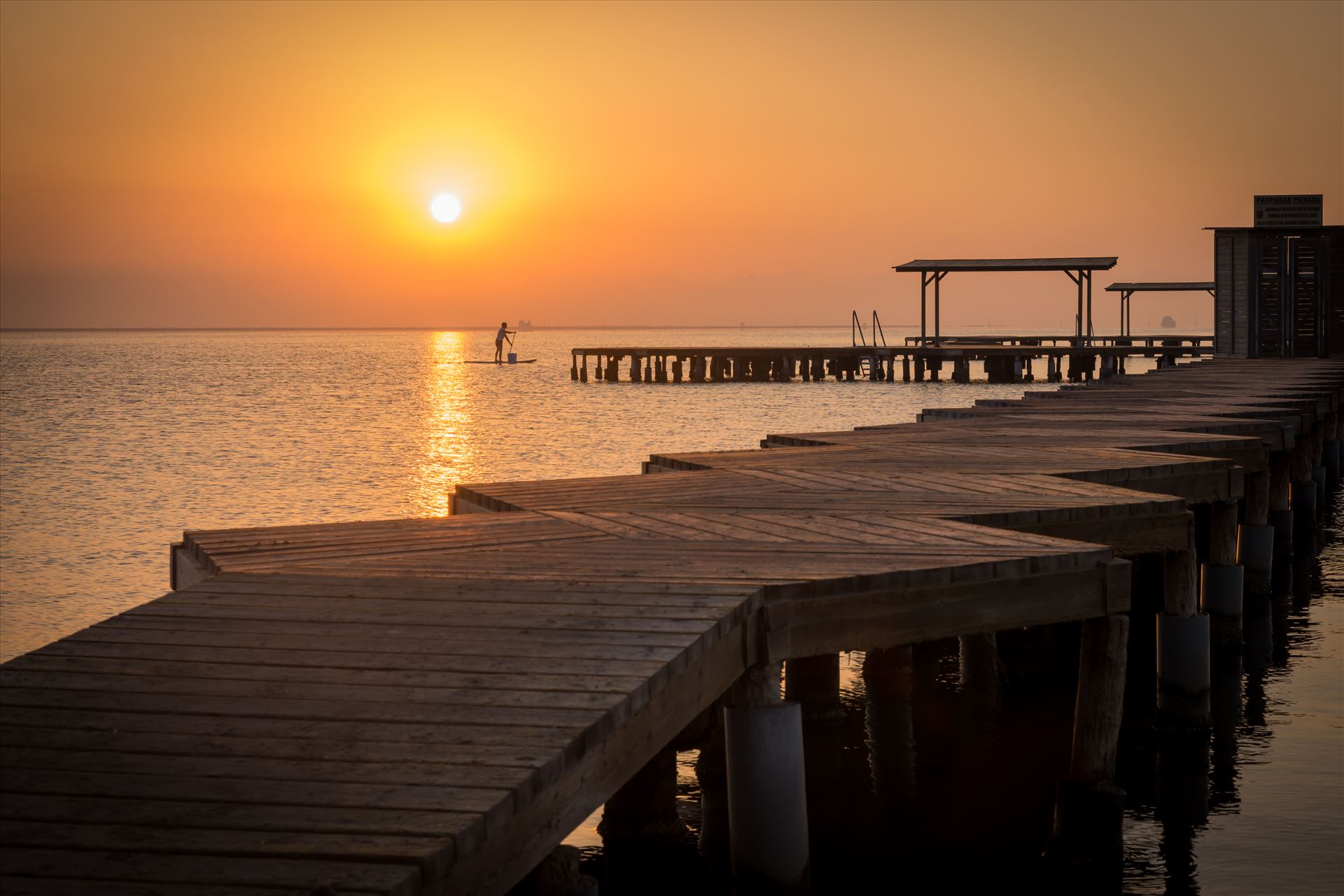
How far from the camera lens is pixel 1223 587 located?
435 inches

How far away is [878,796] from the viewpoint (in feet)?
26.4

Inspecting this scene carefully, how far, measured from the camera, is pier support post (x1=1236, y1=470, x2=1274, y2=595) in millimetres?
13398

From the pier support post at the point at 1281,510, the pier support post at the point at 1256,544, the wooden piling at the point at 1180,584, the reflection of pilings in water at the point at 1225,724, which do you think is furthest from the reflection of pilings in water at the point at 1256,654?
the pier support post at the point at 1281,510

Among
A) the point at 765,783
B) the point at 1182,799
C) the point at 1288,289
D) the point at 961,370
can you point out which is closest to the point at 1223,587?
the point at 1182,799

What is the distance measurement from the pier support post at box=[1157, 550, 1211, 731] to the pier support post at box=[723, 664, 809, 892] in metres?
3.97

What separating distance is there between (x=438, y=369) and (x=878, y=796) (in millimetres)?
100061

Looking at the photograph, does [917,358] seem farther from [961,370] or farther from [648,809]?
[648,809]

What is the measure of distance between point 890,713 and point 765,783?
13.2 feet

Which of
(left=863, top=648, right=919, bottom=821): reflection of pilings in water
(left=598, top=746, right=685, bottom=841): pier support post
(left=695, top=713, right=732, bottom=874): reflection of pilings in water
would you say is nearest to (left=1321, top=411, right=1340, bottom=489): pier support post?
(left=863, top=648, right=919, bottom=821): reflection of pilings in water

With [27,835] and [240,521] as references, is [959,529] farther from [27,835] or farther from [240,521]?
[240,521]

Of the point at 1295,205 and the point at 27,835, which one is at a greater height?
the point at 1295,205

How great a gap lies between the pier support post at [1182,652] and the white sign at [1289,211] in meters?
31.0

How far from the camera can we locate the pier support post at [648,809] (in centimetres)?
711

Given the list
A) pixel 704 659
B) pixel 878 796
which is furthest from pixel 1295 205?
pixel 704 659
